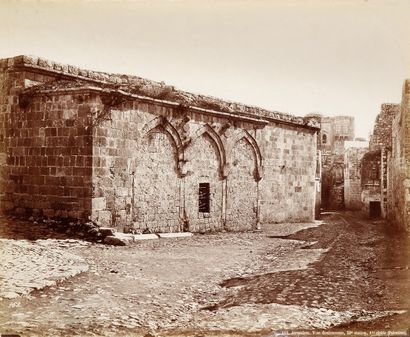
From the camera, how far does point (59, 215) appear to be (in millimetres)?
10461

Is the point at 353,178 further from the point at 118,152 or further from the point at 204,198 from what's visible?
the point at 118,152

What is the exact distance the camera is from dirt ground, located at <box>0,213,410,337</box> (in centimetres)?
477

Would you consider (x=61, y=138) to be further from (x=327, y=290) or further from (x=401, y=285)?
(x=401, y=285)

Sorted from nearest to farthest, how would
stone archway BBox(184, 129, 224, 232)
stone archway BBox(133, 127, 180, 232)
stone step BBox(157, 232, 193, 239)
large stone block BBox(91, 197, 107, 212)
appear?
large stone block BBox(91, 197, 107, 212)
stone archway BBox(133, 127, 180, 232)
stone step BBox(157, 232, 193, 239)
stone archway BBox(184, 129, 224, 232)

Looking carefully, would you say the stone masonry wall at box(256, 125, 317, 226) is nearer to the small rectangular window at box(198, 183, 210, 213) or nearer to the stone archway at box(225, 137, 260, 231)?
the stone archway at box(225, 137, 260, 231)

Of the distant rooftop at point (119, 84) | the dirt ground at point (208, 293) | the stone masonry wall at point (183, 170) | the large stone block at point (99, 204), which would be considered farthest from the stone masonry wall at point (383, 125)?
the large stone block at point (99, 204)

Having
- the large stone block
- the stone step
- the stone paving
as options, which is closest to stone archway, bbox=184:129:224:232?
the stone step

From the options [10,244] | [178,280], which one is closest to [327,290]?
[178,280]

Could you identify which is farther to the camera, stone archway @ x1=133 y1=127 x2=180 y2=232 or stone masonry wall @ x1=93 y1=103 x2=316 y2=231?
stone archway @ x1=133 y1=127 x2=180 y2=232

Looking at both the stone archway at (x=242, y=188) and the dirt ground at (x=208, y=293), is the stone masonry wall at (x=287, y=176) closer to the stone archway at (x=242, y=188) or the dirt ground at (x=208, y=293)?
the stone archway at (x=242, y=188)

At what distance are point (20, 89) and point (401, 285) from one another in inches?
383

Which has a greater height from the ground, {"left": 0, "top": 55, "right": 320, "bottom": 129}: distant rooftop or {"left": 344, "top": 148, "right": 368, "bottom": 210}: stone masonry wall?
{"left": 0, "top": 55, "right": 320, "bottom": 129}: distant rooftop

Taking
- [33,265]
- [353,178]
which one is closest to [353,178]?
[353,178]

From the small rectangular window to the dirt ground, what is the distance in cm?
324
